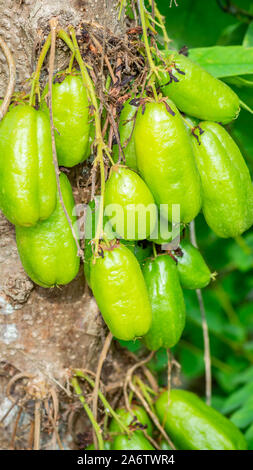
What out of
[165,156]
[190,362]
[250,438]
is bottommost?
[190,362]

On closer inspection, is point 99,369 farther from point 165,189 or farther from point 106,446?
point 165,189

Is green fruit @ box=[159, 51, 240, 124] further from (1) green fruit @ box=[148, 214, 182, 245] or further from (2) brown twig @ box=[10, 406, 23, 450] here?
(2) brown twig @ box=[10, 406, 23, 450]

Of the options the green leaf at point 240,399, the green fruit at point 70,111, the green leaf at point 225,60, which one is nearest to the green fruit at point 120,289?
the green fruit at point 70,111

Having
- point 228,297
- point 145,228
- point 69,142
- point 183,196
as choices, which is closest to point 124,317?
point 145,228

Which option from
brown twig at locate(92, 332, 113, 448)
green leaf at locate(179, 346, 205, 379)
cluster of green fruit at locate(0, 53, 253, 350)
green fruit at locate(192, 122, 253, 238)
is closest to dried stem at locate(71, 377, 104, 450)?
brown twig at locate(92, 332, 113, 448)

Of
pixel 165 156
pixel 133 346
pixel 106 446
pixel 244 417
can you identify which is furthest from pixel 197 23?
pixel 106 446

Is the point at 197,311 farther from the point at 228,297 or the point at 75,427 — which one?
the point at 75,427
